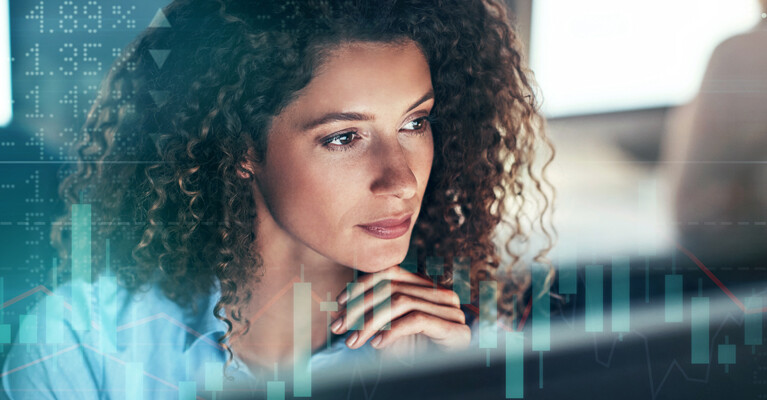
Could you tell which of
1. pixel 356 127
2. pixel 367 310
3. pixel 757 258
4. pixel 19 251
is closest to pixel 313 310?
pixel 367 310

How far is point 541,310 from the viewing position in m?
0.80

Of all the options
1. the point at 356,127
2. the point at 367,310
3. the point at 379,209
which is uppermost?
the point at 356,127

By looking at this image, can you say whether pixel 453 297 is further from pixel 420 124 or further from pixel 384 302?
pixel 420 124

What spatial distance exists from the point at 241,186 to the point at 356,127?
0.20m

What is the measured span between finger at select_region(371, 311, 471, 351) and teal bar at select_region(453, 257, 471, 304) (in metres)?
0.06

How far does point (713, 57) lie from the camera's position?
2.40 feet

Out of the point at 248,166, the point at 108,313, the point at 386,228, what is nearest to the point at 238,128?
the point at 248,166

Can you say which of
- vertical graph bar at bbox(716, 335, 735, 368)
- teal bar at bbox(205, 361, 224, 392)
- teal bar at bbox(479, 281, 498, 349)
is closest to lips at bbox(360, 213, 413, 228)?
teal bar at bbox(479, 281, 498, 349)

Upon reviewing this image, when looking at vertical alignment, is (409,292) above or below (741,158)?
below

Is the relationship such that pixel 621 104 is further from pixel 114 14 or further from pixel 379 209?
pixel 114 14

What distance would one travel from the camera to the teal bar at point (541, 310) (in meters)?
0.77

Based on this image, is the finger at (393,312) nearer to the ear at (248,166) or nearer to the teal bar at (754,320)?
the ear at (248,166)

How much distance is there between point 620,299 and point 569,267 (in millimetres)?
93

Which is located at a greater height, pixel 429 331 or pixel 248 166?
pixel 248 166
